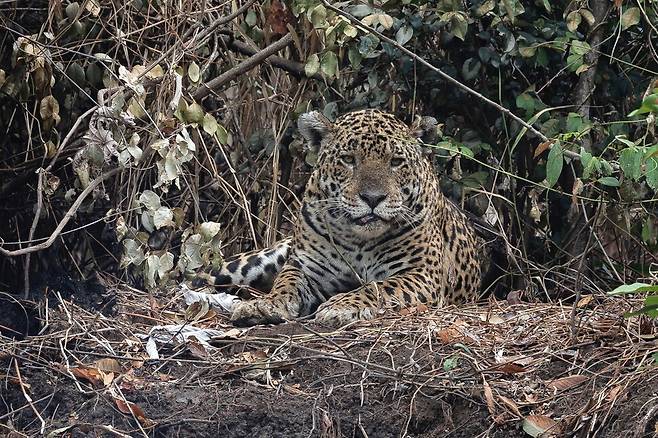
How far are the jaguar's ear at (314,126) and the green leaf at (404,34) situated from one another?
0.70 m

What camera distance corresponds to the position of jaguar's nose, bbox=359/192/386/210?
750 cm

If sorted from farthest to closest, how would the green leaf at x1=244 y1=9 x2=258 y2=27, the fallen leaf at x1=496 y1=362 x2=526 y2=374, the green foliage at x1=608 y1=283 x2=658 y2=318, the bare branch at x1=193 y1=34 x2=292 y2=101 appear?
the green leaf at x1=244 y1=9 x2=258 y2=27 → the bare branch at x1=193 y1=34 x2=292 y2=101 → the fallen leaf at x1=496 y1=362 x2=526 y2=374 → the green foliage at x1=608 y1=283 x2=658 y2=318

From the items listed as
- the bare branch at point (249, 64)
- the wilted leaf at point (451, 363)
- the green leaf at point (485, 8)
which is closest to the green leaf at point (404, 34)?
the green leaf at point (485, 8)

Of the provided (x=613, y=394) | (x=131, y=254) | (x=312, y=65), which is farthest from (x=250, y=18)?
(x=613, y=394)

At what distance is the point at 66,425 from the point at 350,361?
129cm

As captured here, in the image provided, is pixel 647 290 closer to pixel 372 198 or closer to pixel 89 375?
pixel 89 375

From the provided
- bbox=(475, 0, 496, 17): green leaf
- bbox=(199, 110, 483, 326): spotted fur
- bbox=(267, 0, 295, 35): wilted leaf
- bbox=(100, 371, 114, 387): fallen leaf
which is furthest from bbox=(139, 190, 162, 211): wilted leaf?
bbox=(267, 0, 295, 35): wilted leaf

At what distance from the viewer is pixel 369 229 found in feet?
25.1

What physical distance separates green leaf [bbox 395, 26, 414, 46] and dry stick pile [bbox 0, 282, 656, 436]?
176 centimetres

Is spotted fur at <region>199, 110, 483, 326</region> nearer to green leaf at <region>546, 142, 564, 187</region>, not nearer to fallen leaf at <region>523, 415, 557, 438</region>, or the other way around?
green leaf at <region>546, 142, 564, 187</region>

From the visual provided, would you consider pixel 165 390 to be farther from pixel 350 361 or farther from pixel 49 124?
pixel 49 124

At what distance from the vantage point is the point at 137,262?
6.12 m

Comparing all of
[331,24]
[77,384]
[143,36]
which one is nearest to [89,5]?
[143,36]

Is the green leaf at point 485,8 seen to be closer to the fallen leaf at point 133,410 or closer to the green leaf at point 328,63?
the green leaf at point 328,63
